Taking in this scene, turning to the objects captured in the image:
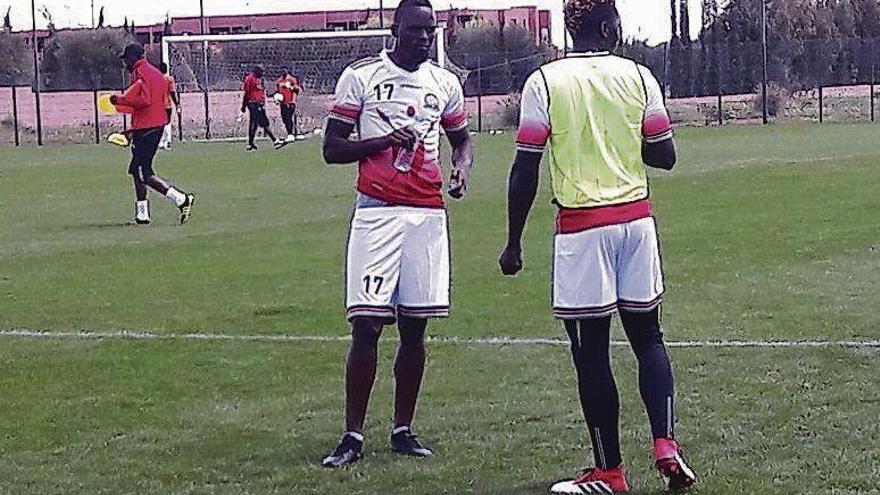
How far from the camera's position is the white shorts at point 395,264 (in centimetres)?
675

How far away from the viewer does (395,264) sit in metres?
6.79

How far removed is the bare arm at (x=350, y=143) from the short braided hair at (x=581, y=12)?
41.3 inches

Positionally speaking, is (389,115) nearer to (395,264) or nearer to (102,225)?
(395,264)

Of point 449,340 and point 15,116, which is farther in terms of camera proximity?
point 15,116

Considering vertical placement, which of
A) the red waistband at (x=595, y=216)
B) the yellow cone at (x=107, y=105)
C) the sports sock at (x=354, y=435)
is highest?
the yellow cone at (x=107, y=105)

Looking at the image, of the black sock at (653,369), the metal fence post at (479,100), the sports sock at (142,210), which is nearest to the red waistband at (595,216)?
the black sock at (653,369)

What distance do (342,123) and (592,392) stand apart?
1.60 m

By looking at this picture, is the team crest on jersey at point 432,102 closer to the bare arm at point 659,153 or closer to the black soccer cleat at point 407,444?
the bare arm at point 659,153

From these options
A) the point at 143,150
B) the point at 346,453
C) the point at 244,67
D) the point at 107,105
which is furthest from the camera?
the point at 244,67

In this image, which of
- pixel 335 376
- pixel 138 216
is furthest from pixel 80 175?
pixel 335 376

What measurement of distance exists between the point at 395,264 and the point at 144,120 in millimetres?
11314

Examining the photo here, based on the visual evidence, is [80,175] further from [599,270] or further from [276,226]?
[599,270]

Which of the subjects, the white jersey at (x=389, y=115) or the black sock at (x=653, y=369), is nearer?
the black sock at (x=653, y=369)

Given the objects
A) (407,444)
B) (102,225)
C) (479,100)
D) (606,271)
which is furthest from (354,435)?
(479,100)
